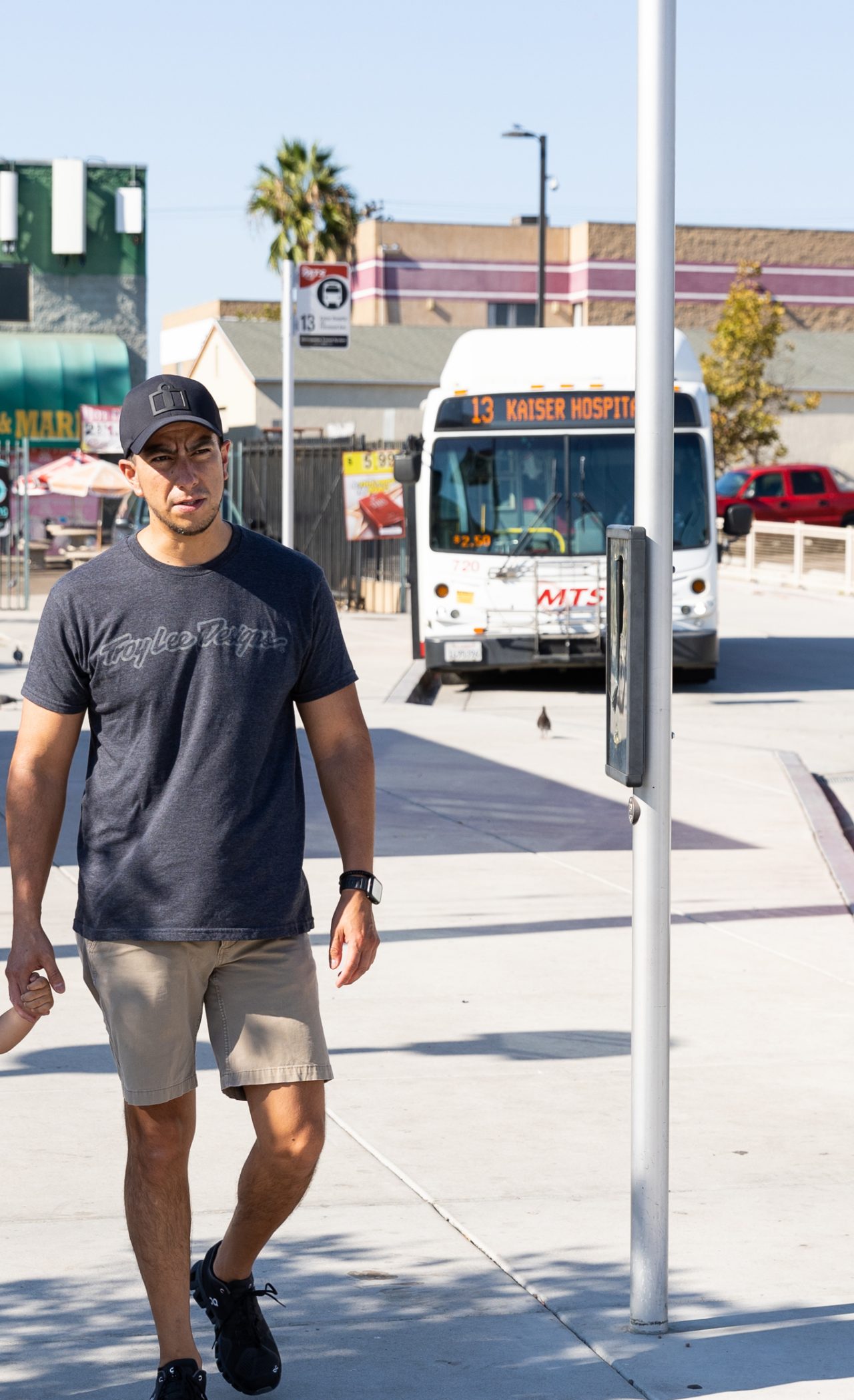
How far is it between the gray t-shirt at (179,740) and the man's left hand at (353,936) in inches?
4.8

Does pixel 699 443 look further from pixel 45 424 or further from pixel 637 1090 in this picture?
pixel 45 424

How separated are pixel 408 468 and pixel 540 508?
131 centimetres

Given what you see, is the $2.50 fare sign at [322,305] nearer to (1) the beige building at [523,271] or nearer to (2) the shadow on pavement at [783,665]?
(2) the shadow on pavement at [783,665]

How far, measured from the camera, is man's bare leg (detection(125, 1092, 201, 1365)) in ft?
11.5

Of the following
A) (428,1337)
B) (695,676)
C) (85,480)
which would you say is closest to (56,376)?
(85,480)

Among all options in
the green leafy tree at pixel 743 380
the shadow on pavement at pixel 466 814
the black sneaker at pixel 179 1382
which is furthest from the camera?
the green leafy tree at pixel 743 380

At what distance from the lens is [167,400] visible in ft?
11.8

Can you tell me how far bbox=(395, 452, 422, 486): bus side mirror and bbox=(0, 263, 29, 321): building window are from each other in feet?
A: 67.7

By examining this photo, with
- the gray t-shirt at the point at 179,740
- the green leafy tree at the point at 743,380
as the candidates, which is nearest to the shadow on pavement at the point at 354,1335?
the gray t-shirt at the point at 179,740

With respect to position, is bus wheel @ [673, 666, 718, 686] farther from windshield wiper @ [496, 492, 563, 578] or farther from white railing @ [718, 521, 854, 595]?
white railing @ [718, 521, 854, 595]

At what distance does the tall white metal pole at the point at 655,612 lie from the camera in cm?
379

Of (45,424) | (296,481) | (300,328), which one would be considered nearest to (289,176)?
(45,424)

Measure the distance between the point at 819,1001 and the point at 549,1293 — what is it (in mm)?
2987

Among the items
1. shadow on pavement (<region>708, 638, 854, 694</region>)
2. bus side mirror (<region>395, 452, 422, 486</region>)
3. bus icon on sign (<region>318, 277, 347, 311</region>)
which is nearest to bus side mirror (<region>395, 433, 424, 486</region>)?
bus side mirror (<region>395, 452, 422, 486</region>)
